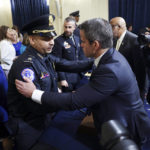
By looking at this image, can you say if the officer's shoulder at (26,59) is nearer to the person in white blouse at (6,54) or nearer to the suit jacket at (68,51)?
the suit jacket at (68,51)

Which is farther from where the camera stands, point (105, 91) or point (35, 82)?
point (35, 82)

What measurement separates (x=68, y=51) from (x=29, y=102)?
142 centimetres

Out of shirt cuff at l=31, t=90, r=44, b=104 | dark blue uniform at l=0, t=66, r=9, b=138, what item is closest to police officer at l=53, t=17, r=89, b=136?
dark blue uniform at l=0, t=66, r=9, b=138

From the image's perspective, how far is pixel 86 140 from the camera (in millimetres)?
1460

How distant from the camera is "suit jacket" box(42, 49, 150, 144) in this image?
98 centimetres

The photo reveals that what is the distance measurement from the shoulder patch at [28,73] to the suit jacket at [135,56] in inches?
49.1

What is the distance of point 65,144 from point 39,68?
2.11 ft

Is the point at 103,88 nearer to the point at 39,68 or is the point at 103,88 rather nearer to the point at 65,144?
the point at 39,68

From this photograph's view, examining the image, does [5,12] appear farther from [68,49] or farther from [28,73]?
[28,73]

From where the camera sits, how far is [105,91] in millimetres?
979

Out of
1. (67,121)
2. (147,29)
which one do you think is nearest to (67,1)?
(147,29)

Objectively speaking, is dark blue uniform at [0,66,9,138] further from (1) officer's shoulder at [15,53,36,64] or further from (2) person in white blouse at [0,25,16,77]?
(2) person in white blouse at [0,25,16,77]

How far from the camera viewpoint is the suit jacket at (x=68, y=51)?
247 centimetres

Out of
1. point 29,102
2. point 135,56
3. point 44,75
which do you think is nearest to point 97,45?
point 44,75
